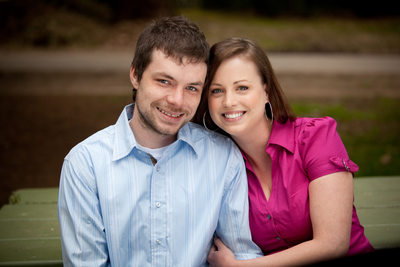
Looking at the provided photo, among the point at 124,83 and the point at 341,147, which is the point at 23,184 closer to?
the point at 341,147

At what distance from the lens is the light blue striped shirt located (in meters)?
2.04

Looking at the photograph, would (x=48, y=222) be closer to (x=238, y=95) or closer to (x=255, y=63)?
(x=238, y=95)

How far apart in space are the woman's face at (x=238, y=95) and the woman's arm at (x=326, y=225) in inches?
17.9

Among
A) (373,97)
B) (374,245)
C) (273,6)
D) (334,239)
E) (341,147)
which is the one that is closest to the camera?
(334,239)

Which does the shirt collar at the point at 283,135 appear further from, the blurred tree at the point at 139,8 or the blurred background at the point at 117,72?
the blurred tree at the point at 139,8

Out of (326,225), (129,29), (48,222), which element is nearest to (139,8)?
(129,29)

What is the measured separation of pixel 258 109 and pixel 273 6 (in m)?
19.2

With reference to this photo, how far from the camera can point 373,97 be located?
859 cm

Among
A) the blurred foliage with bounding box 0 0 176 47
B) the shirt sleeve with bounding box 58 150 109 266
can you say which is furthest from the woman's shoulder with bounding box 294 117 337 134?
the blurred foliage with bounding box 0 0 176 47

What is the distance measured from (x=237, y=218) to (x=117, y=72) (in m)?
8.90

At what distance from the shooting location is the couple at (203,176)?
208 centimetres

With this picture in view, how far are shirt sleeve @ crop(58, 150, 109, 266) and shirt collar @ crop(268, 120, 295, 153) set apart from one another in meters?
0.91

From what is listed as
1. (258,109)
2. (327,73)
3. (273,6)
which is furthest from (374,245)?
(273,6)

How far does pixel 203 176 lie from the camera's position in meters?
2.26
